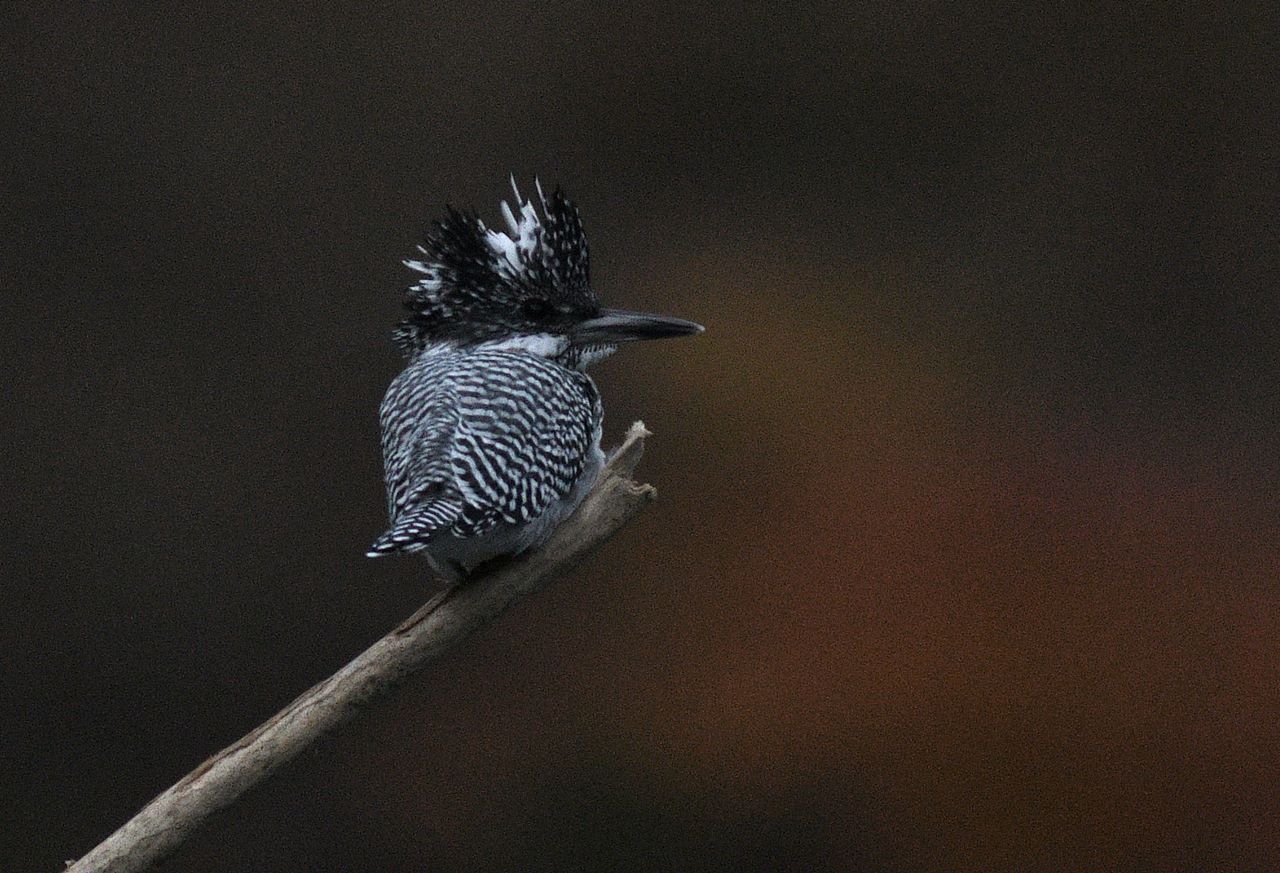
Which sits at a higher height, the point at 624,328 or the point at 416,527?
the point at 624,328

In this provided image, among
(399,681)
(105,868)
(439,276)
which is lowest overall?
(105,868)

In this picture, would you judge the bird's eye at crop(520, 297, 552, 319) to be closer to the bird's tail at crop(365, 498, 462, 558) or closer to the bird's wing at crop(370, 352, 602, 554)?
the bird's wing at crop(370, 352, 602, 554)

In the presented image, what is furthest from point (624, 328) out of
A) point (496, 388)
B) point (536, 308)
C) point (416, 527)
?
point (416, 527)

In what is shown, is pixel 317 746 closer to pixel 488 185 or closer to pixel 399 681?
pixel 399 681

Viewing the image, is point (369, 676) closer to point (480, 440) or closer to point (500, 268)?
point (480, 440)

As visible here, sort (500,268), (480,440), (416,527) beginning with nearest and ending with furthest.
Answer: (416,527) < (480,440) < (500,268)

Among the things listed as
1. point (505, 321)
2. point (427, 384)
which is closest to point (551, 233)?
point (505, 321)
